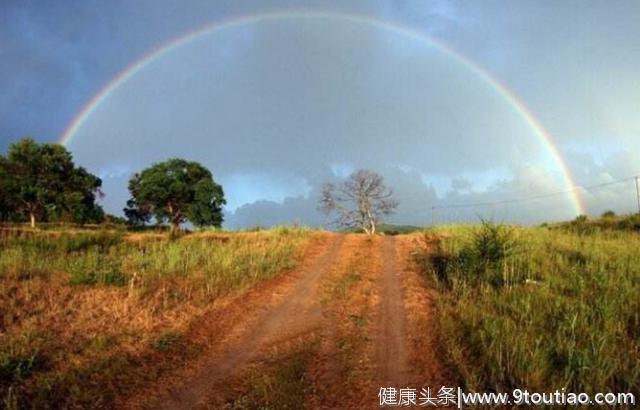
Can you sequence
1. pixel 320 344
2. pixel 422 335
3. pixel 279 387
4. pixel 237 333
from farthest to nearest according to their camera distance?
pixel 237 333
pixel 422 335
pixel 320 344
pixel 279 387

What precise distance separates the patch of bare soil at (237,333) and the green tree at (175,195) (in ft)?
171

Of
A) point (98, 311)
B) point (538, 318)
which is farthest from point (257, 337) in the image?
point (538, 318)

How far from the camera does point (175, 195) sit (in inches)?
2566

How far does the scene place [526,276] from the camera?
13.6 metres

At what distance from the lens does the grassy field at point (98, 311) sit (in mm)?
6824

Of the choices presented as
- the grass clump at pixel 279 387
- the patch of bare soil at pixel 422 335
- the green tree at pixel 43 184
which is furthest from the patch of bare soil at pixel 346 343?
the green tree at pixel 43 184

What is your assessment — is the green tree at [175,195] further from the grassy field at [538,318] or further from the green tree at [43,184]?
the grassy field at [538,318]

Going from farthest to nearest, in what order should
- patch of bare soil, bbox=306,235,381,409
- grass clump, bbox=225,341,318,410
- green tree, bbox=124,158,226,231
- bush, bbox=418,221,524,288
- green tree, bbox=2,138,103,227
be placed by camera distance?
1. green tree, bbox=124,158,226,231
2. green tree, bbox=2,138,103,227
3. bush, bbox=418,221,524,288
4. patch of bare soil, bbox=306,235,381,409
5. grass clump, bbox=225,341,318,410

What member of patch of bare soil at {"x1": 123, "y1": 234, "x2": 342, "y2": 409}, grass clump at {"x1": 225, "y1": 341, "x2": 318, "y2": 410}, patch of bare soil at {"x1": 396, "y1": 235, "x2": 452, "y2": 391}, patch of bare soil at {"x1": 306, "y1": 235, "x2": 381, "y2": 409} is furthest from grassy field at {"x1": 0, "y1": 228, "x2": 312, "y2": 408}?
patch of bare soil at {"x1": 396, "y1": 235, "x2": 452, "y2": 391}

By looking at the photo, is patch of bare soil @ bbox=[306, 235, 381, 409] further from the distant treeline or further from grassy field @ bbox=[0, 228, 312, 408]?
the distant treeline

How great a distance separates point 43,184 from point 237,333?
56130mm

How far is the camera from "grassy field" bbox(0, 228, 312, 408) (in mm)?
6824

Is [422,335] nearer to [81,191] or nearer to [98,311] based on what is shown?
[98,311]

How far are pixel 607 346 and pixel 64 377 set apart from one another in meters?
8.20
